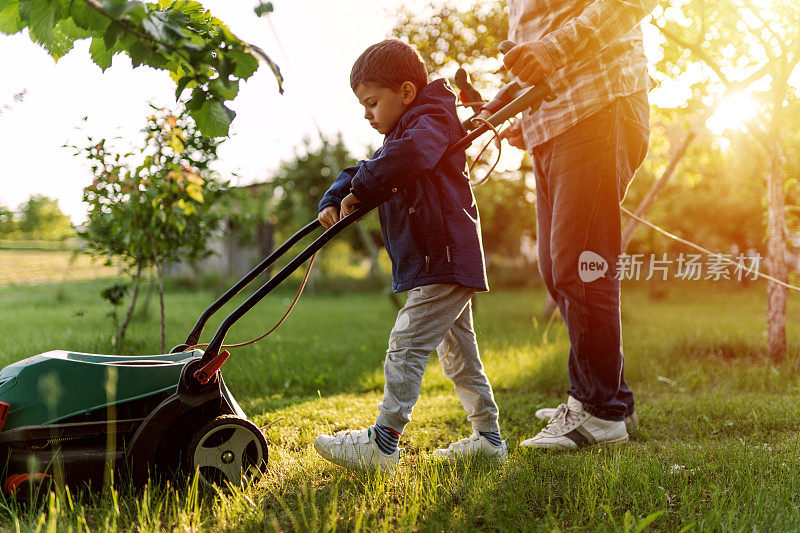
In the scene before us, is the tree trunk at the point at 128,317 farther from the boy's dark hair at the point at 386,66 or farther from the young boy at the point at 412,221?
the boy's dark hair at the point at 386,66

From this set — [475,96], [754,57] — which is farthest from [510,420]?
[754,57]

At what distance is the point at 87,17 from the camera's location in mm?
1560

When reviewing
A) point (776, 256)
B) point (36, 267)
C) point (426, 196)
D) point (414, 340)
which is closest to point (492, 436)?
point (414, 340)

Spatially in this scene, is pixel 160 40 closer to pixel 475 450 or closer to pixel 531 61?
pixel 531 61

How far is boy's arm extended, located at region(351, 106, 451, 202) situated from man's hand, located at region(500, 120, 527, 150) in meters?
0.93

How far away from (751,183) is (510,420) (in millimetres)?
8673

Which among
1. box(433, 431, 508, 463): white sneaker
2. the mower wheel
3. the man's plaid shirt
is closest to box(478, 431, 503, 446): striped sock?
box(433, 431, 508, 463): white sneaker

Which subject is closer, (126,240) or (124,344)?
(126,240)

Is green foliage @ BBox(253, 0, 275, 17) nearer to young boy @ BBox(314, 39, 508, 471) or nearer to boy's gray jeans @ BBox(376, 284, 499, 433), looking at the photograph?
young boy @ BBox(314, 39, 508, 471)

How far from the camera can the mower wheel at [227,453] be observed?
2.05 metres

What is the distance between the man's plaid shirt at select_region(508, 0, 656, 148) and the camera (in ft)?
7.80

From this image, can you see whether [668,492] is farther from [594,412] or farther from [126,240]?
[126,240]

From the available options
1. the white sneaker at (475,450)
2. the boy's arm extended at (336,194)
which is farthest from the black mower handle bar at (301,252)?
the white sneaker at (475,450)

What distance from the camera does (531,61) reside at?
7.59ft
